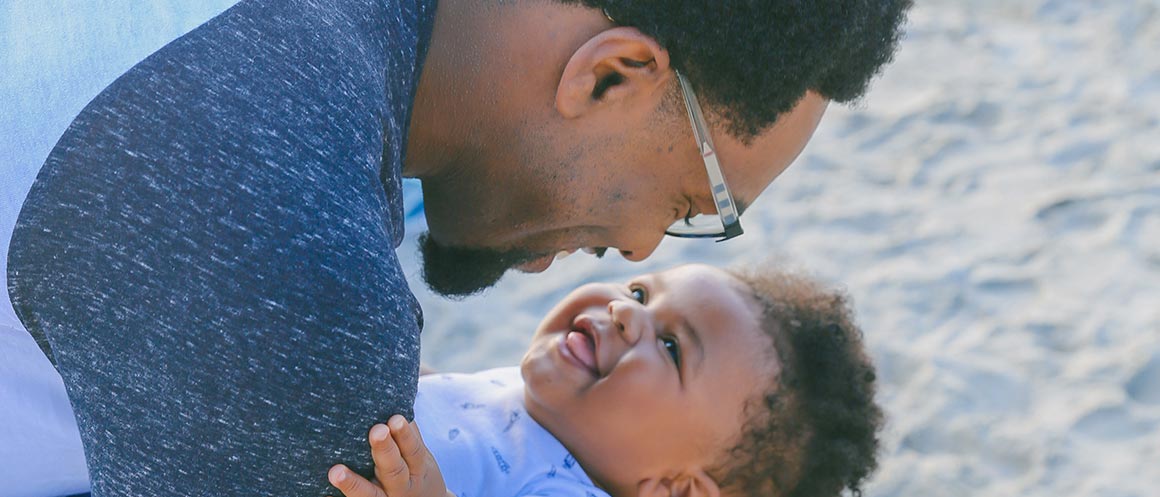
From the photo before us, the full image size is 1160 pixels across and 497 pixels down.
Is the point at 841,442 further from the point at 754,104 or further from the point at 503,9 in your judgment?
the point at 503,9

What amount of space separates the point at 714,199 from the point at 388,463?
757 millimetres

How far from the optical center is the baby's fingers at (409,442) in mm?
1456

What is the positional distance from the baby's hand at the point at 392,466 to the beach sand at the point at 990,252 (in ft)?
5.87

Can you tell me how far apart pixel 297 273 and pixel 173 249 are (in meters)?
0.13

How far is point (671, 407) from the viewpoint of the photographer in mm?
2443

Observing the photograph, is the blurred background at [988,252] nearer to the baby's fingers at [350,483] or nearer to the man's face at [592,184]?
the man's face at [592,184]

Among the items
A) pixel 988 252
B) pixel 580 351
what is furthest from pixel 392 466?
pixel 988 252

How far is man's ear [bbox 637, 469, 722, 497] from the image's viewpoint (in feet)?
8.07

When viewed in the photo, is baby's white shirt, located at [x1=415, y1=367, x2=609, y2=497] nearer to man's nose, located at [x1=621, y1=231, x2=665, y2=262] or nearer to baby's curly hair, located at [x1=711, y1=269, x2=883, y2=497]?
baby's curly hair, located at [x1=711, y1=269, x2=883, y2=497]

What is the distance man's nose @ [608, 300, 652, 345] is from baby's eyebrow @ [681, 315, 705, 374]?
0.23 feet

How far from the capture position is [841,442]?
8.36 feet

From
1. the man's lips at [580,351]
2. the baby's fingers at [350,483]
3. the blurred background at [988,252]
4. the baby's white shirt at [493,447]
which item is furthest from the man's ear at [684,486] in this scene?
the baby's fingers at [350,483]

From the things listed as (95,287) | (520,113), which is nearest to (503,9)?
(520,113)

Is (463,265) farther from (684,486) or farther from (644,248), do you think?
(684,486)
